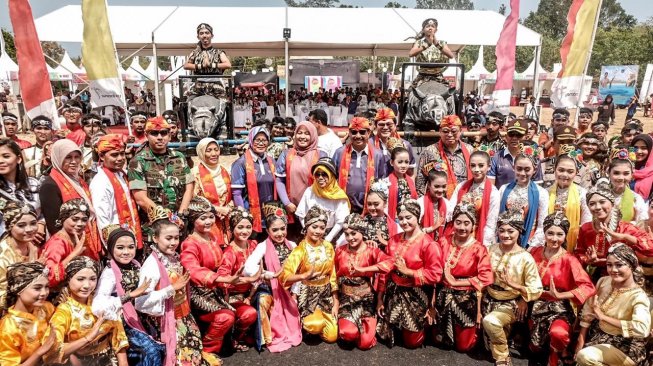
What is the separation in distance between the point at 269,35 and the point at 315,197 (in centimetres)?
989

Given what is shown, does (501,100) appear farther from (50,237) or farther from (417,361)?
(50,237)

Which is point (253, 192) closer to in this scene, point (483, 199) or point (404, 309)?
point (404, 309)

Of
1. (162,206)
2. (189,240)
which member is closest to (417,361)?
(189,240)

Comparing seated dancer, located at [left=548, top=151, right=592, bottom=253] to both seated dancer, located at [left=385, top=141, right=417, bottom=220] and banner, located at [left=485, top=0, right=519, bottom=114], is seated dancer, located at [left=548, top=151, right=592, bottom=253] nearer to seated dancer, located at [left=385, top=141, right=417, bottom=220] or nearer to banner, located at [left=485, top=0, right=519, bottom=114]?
seated dancer, located at [left=385, top=141, right=417, bottom=220]

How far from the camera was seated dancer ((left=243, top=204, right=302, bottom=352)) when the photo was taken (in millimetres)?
3918

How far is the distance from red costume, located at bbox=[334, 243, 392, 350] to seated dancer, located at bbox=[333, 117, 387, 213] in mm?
740

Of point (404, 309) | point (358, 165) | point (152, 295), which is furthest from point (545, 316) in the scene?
point (152, 295)

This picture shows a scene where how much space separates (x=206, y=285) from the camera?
11.9ft

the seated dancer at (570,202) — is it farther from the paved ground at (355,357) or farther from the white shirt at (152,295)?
the white shirt at (152,295)

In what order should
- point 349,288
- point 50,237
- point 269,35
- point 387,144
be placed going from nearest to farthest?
point 50,237 → point 349,288 → point 387,144 → point 269,35

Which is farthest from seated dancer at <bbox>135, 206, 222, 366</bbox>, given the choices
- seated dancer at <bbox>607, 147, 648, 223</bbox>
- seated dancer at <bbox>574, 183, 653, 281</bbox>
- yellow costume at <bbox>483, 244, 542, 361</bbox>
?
seated dancer at <bbox>607, 147, 648, 223</bbox>

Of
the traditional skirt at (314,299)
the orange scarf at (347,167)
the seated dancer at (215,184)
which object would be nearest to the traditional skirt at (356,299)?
the traditional skirt at (314,299)

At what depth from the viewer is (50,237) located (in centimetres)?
347

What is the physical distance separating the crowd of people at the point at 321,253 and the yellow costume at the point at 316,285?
0.01 metres
